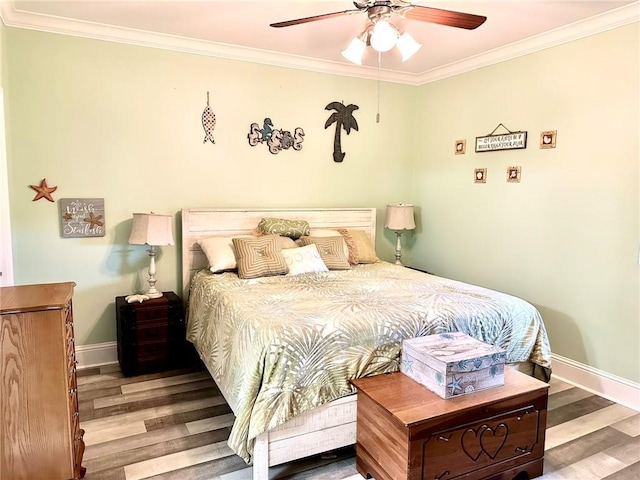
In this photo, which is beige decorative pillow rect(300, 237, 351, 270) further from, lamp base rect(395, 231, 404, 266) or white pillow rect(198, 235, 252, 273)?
lamp base rect(395, 231, 404, 266)

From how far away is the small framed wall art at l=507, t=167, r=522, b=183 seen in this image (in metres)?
3.68

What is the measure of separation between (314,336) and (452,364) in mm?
667

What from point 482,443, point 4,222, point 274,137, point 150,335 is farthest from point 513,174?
point 4,222

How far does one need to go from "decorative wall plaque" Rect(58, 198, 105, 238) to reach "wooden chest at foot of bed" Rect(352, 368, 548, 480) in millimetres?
2417

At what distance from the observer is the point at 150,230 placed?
10.8ft

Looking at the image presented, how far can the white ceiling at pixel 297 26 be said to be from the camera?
9.48 ft

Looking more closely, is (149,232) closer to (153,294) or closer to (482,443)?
(153,294)

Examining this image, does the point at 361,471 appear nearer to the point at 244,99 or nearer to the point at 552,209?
the point at 552,209

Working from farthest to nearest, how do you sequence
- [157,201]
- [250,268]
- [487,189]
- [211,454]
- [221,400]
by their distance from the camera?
[487,189], [157,201], [250,268], [221,400], [211,454]

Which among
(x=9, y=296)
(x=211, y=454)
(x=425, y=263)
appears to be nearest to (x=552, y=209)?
(x=425, y=263)

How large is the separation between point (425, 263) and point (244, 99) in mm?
2471

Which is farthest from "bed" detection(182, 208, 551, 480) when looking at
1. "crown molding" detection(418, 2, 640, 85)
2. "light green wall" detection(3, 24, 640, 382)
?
"crown molding" detection(418, 2, 640, 85)

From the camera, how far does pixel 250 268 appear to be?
3316mm

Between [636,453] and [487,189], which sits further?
[487,189]
